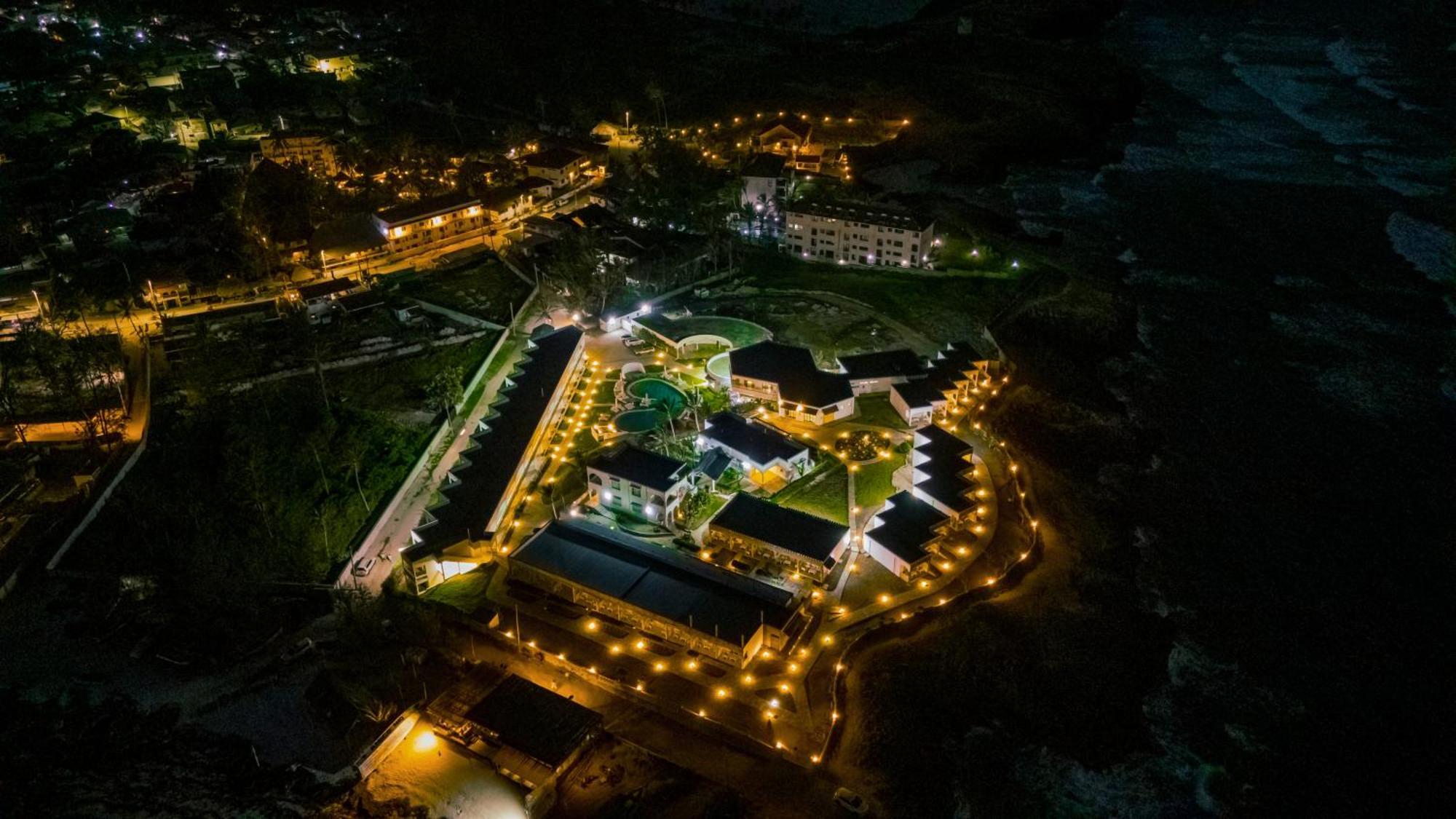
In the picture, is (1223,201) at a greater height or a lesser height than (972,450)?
greater

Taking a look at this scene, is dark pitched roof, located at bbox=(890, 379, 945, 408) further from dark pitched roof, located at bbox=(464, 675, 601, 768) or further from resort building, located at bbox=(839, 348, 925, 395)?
dark pitched roof, located at bbox=(464, 675, 601, 768)

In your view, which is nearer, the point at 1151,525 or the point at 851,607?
the point at 851,607

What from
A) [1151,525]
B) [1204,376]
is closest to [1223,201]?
[1204,376]

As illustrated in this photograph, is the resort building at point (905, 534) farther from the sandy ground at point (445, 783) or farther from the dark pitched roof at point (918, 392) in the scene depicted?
the sandy ground at point (445, 783)

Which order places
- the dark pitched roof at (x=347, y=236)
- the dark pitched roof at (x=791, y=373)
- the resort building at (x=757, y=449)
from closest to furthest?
the resort building at (x=757, y=449) < the dark pitched roof at (x=791, y=373) < the dark pitched roof at (x=347, y=236)

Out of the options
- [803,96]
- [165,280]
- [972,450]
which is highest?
[803,96]

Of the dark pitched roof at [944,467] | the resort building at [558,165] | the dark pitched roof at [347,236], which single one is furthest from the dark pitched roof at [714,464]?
the resort building at [558,165]

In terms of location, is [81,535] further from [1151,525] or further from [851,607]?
[1151,525]
